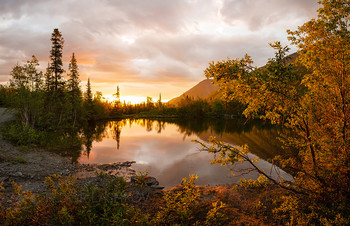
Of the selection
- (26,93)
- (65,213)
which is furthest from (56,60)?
(65,213)

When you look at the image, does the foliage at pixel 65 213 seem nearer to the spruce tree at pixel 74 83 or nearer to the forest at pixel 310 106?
the forest at pixel 310 106

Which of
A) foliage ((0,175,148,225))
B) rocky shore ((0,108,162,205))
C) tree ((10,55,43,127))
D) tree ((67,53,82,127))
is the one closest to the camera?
foliage ((0,175,148,225))

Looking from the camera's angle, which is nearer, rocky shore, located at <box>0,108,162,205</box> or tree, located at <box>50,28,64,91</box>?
rocky shore, located at <box>0,108,162,205</box>

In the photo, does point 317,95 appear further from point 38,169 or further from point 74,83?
point 74,83

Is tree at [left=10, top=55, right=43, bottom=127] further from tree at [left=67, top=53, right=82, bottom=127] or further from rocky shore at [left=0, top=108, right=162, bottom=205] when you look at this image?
tree at [left=67, top=53, right=82, bottom=127]

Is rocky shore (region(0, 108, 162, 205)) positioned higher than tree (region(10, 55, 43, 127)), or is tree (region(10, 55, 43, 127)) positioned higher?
tree (region(10, 55, 43, 127))

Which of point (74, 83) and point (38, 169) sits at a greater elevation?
point (74, 83)

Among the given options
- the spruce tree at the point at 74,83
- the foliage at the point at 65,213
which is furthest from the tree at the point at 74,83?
the foliage at the point at 65,213

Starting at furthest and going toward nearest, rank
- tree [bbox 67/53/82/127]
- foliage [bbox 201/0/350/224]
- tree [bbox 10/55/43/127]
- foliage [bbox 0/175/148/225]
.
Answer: tree [bbox 67/53/82/127] → tree [bbox 10/55/43/127] → foliage [bbox 0/175/148/225] → foliage [bbox 201/0/350/224]

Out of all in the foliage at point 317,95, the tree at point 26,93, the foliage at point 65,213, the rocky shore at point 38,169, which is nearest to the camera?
the foliage at point 317,95

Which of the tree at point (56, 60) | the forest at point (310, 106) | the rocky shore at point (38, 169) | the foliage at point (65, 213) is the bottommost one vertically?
the rocky shore at point (38, 169)

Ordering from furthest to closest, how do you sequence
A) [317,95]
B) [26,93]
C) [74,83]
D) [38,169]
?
[74,83]
[26,93]
[38,169]
[317,95]

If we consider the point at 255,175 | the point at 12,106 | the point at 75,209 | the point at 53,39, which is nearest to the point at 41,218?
the point at 75,209

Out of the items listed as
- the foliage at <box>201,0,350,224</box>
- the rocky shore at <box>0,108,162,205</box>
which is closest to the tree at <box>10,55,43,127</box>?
the rocky shore at <box>0,108,162,205</box>
